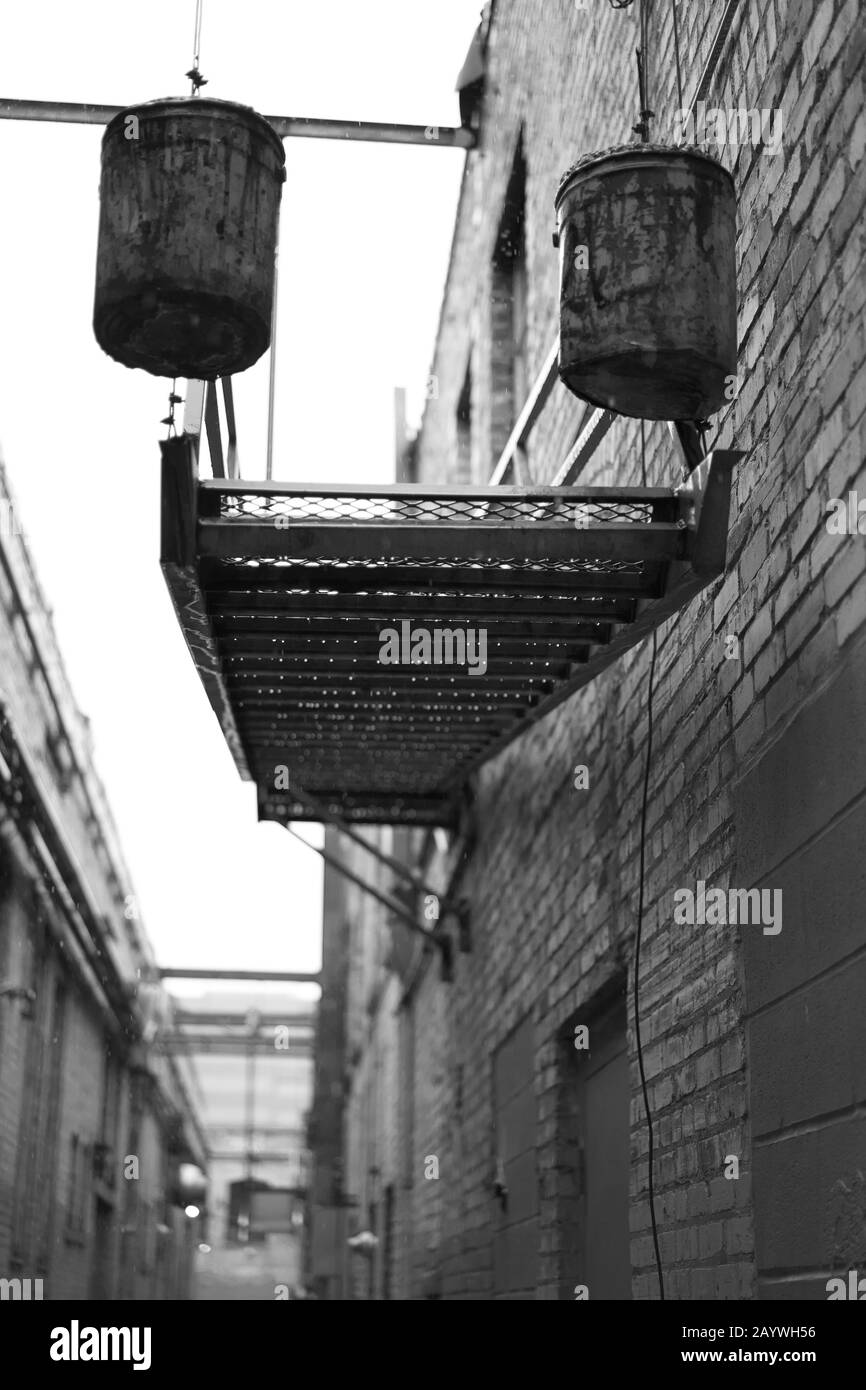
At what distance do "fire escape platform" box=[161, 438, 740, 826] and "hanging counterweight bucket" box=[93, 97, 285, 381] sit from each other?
33 centimetres

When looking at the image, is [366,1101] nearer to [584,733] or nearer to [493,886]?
[493,886]

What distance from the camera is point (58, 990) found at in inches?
606

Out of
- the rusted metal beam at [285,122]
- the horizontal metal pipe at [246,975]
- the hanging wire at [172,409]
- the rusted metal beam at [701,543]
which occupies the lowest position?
the rusted metal beam at [701,543]

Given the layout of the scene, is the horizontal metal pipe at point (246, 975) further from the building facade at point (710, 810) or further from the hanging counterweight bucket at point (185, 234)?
the hanging counterweight bucket at point (185, 234)

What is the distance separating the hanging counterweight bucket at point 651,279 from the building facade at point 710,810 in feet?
0.65

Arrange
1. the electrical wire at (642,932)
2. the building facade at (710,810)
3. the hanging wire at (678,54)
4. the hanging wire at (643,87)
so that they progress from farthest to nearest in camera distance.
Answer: the hanging wire at (678,54) → the electrical wire at (642,932) → the hanging wire at (643,87) → the building facade at (710,810)

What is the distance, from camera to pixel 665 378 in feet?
13.1

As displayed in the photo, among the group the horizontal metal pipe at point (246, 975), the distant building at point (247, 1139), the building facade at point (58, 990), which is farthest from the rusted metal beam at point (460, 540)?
the distant building at point (247, 1139)

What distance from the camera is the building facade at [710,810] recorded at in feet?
11.5

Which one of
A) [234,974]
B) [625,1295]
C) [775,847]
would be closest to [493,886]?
[625,1295]

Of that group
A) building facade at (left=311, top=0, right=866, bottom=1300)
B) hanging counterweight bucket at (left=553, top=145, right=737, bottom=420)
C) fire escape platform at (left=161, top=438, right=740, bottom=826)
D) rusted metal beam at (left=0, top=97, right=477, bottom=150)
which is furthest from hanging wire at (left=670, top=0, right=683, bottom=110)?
rusted metal beam at (left=0, top=97, right=477, bottom=150)

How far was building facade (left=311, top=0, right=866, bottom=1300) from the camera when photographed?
350 cm
